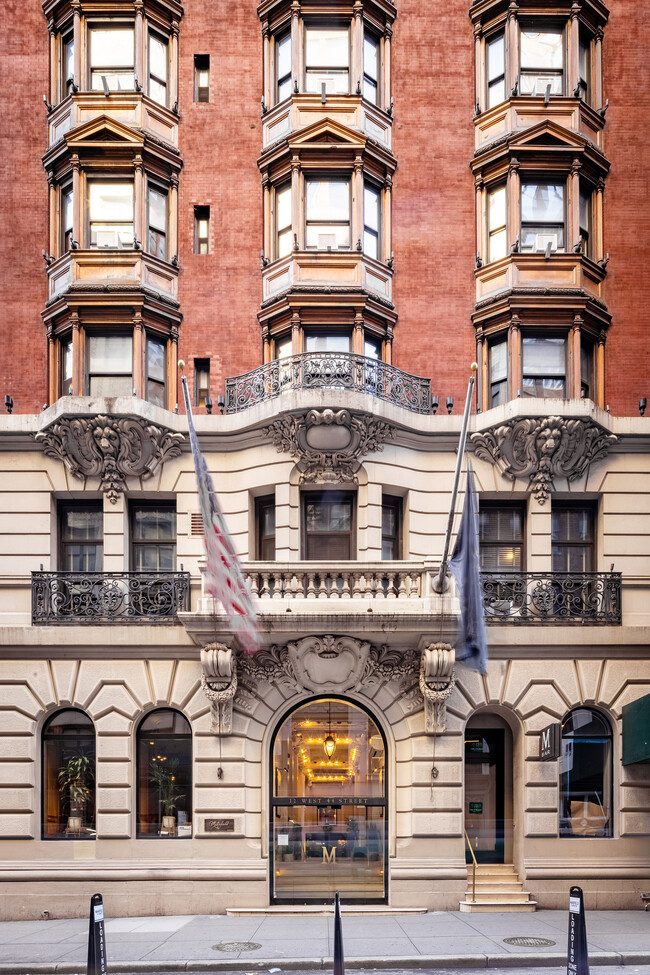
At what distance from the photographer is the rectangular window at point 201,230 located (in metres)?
22.5

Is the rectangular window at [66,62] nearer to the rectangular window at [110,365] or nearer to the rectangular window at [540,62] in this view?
the rectangular window at [110,365]

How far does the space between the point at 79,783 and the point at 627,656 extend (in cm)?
1195

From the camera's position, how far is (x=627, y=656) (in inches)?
811

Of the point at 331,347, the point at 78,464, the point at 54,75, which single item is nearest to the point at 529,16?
the point at 331,347

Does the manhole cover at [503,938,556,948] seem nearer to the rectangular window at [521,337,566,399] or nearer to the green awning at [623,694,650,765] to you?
the green awning at [623,694,650,765]

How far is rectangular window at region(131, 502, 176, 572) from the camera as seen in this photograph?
71.1 ft

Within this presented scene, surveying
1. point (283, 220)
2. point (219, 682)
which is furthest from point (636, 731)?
point (283, 220)

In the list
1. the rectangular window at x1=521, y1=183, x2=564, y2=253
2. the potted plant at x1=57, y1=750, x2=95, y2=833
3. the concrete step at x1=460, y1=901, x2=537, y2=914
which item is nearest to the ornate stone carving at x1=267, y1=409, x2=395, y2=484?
the rectangular window at x1=521, y1=183, x2=564, y2=253

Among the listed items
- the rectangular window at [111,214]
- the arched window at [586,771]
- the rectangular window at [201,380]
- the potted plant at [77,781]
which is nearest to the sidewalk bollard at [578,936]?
the arched window at [586,771]

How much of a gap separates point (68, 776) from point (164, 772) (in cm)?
205

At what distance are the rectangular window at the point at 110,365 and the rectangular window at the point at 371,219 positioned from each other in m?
5.81

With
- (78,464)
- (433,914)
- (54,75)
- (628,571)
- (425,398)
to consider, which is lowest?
(433,914)

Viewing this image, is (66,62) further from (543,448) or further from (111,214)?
(543,448)

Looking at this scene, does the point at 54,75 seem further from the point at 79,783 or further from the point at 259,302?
the point at 79,783
